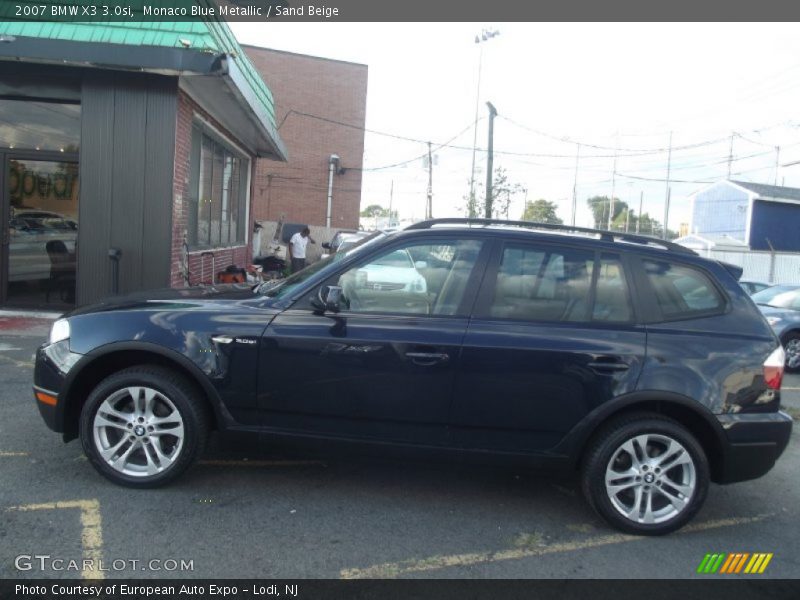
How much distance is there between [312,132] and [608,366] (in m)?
29.6

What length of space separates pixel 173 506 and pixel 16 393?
2954 millimetres

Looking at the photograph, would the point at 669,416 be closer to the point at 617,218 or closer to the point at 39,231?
the point at 39,231

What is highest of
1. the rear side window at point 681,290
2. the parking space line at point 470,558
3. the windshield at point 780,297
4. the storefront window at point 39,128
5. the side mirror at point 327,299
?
the storefront window at point 39,128

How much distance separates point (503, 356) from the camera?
381 centimetres

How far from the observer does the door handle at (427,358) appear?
12.5 feet

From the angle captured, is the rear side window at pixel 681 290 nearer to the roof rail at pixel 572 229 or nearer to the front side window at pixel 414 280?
the roof rail at pixel 572 229

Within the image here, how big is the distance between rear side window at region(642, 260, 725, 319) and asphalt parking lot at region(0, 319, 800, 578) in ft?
4.28

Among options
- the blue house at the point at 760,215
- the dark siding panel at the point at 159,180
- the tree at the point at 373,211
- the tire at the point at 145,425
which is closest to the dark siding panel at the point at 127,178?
the dark siding panel at the point at 159,180

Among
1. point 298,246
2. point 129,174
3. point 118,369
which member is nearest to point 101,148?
point 129,174

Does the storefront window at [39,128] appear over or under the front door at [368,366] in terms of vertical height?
over

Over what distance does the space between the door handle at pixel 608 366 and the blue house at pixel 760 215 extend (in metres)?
35.2

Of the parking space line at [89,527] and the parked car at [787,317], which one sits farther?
the parked car at [787,317]

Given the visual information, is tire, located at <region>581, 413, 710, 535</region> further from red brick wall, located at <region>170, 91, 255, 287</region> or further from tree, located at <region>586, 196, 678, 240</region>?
tree, located at <region>586, 196, 678, 240</region>
